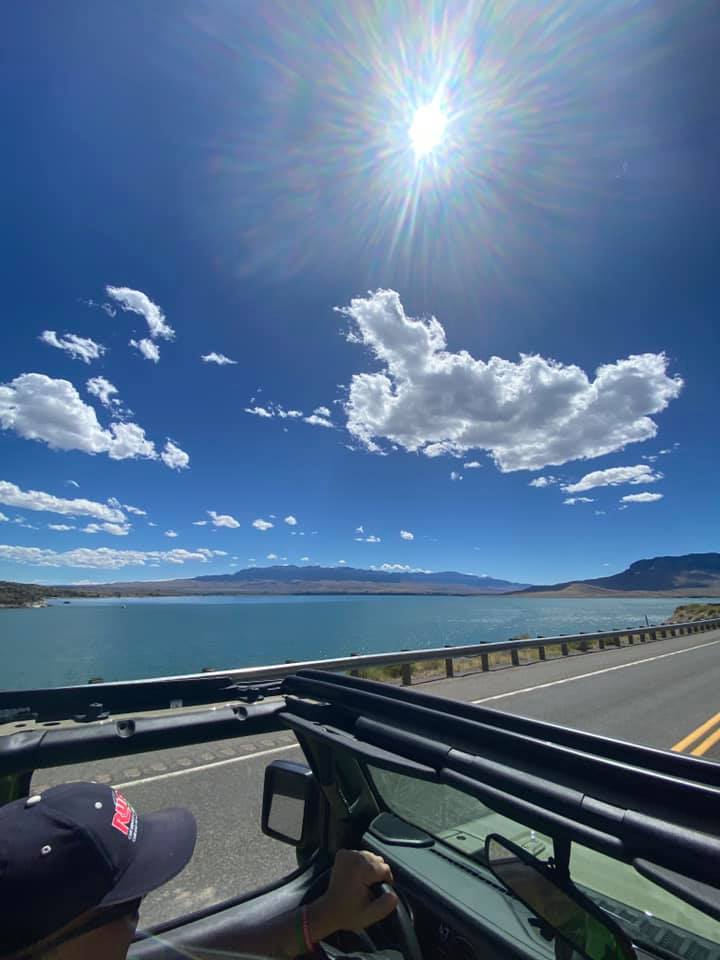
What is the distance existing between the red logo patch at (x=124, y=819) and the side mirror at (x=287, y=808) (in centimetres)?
82

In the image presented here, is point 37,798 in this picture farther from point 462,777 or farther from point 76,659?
point 76,659

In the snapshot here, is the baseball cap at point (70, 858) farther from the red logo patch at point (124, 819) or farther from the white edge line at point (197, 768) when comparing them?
the white edge line at point (197, 768)

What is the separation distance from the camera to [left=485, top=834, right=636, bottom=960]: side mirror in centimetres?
121

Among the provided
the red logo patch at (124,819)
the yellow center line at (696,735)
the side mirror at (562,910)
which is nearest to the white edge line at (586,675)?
the yellow center line at (696,735)

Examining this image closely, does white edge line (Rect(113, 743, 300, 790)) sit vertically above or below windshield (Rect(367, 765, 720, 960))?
below

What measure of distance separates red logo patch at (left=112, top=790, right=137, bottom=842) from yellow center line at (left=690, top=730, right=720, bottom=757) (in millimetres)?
7658

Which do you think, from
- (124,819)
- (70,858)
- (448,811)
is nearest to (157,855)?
(124,819)

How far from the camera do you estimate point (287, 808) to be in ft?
7.28

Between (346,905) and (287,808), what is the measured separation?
694 mm

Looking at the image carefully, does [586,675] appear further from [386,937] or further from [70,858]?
[70,858]

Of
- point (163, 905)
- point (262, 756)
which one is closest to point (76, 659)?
point (262, 756)

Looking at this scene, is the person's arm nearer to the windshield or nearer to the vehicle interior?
the vehicle interior

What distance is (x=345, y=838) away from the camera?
2.19 m

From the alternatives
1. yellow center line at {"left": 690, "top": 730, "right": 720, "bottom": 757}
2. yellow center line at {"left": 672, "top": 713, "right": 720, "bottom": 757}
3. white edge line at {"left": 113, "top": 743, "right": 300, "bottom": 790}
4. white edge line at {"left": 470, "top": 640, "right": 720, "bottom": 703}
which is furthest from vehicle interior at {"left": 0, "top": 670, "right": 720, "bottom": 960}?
white edge line at {"left": 470, "top": 640, "right": 720, "bottom": 703}
